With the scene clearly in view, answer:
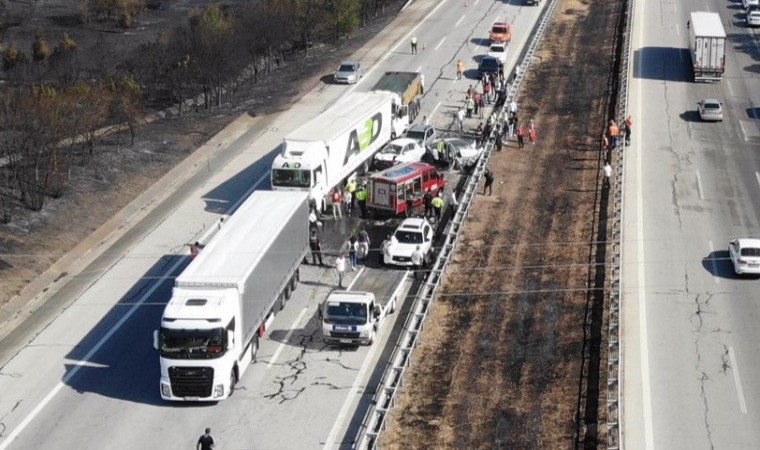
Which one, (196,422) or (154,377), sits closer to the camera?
(196,422)

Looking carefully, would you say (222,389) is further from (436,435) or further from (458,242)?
(458,242)

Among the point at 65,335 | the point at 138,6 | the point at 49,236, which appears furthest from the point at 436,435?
the point at 138,6

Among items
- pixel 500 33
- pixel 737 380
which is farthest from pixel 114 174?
pixel 500 33

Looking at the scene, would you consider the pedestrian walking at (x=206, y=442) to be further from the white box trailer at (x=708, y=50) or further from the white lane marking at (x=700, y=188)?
the white box trailer at (x=708, y=50)

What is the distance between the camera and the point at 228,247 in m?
40.9

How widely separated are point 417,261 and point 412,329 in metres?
6.97

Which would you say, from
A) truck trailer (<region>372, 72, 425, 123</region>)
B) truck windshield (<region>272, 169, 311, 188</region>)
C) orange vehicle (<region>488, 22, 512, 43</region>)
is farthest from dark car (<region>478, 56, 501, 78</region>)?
truck windshield (<region>272, 169, 311, 188</region>)

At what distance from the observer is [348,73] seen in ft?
260

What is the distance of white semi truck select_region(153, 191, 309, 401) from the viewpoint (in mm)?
36375

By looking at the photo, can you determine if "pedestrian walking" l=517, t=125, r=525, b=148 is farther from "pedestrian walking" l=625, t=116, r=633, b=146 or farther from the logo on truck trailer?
the logo on truck trailer

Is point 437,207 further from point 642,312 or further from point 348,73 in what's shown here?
point 348,73

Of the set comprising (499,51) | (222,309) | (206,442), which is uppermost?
(222,309)

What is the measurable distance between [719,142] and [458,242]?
2113 cm

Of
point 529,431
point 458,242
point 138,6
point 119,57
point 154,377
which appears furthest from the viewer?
point 138,6
